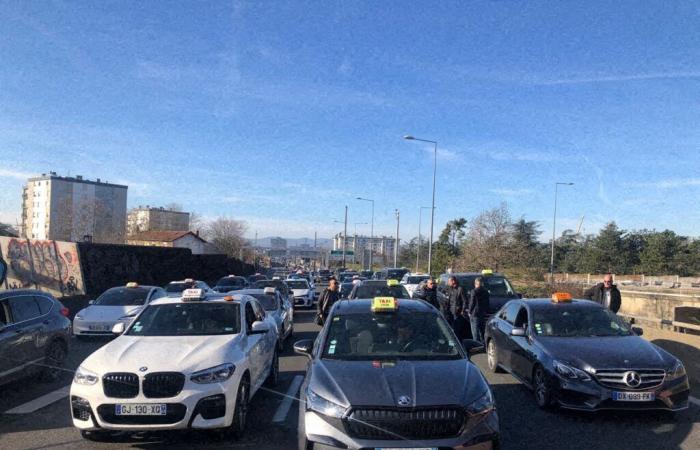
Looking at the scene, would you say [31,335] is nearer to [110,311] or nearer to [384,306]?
[110,311]

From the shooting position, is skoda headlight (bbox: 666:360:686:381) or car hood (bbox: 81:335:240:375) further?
skoda headlight (bbox: 666:360:686:381)

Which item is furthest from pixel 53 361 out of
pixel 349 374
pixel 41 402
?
pixel 349 374

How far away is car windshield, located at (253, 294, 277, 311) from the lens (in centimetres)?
1330

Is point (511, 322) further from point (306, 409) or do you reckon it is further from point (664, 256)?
point (664, 256)

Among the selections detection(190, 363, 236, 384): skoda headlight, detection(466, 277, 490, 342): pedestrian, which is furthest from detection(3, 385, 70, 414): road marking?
detection(466, 277, 490, 342): pedestrian

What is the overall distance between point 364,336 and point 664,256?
70.1 meters

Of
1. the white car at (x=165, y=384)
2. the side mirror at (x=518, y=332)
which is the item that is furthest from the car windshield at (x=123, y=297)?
the side mirror at (x=518, y=332)

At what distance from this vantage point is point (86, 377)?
582 centimetres

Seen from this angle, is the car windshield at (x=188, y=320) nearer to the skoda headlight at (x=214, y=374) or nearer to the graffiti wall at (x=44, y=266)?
the skoda headlight at (x=214, y=374)

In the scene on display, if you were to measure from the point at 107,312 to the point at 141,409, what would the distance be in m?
9.54

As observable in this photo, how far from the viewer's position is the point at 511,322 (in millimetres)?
9609

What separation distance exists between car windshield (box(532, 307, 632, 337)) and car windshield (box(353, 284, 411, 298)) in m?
7.15

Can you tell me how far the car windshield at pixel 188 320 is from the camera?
24.0ft

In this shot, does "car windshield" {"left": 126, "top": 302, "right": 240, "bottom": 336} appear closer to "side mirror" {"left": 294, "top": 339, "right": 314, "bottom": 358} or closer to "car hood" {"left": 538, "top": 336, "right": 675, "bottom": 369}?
"side mirror" {"left": 294, "top": 339, "right": 314, "bottom": 358}
